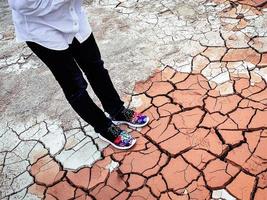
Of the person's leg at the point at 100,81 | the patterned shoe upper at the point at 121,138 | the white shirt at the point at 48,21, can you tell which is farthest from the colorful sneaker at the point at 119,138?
the white shirt at the point at 48,21

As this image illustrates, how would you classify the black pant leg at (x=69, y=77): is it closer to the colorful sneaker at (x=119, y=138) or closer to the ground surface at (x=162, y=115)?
the colorful sneaker at (x=119, y=138)

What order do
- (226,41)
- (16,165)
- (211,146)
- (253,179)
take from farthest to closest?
(226,41) → (16,165) → (211,146) → (253,179)

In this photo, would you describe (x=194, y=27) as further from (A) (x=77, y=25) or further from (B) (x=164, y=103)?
(A) (x=77, y=25)

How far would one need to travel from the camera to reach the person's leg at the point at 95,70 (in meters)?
1.66

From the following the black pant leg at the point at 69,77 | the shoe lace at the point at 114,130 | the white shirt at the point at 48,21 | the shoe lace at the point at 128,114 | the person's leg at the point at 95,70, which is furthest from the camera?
the shoe lace at the point at 128,114

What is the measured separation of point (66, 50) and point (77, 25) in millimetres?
126

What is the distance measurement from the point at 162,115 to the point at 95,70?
59 centimetres

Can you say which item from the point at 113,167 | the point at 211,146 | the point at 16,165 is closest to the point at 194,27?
the point at 211,146

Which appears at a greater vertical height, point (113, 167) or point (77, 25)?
point (77, 25)

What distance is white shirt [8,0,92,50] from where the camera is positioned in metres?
1.36

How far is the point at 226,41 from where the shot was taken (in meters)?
2.57

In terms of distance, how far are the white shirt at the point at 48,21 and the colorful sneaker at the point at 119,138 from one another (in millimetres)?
624

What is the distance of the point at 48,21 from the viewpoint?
1.43m

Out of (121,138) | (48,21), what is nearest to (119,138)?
(121,138)
